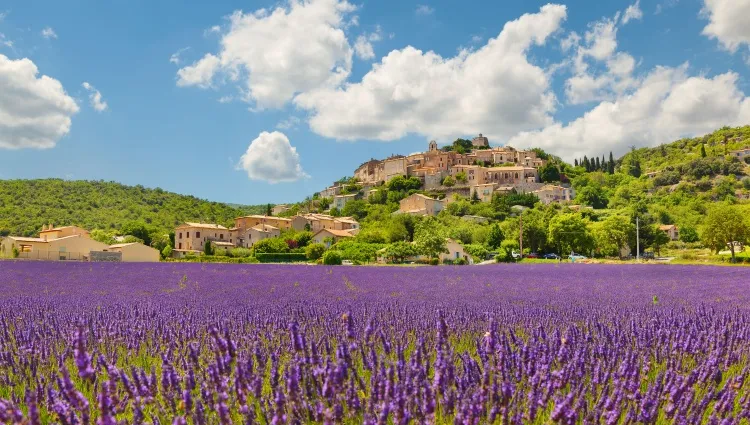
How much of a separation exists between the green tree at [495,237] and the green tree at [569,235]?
445 cm

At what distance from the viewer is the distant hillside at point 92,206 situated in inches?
2474

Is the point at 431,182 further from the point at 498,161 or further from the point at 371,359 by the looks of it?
the point at 371,359

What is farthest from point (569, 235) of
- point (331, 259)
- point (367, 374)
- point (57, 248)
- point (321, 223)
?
point (367, 374)

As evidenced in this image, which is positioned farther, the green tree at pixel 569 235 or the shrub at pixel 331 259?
the green tree at pixel 569 235

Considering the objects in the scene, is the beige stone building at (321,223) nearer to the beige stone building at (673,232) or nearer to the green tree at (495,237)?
the green tree at (495,237)

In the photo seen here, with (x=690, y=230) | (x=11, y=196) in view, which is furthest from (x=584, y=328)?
(x=11, y=196)

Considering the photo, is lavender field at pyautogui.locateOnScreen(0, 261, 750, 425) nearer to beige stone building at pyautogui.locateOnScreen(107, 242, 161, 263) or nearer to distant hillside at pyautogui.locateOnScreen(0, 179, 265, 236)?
beige stone building at pyautogui.locateOnScreen(107, 242, 161, 263)

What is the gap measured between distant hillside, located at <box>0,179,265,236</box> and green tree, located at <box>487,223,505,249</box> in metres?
41.1

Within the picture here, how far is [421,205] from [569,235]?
103 ft

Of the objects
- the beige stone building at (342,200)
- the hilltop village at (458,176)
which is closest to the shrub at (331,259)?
the hilltop village at (458,176)

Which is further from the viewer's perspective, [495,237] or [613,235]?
[495,237]

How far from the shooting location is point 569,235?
1772 inches

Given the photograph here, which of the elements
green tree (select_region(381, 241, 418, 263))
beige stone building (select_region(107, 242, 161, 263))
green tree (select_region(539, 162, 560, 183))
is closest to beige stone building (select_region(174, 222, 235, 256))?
beige stone building (select_region(107, 242, 161, 263))

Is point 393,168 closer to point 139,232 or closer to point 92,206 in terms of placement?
point 92,206
